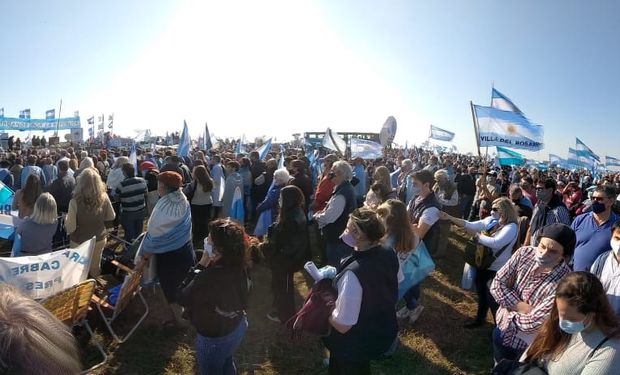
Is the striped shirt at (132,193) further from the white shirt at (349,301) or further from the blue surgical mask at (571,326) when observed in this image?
the blue surgical mask at (571,326)

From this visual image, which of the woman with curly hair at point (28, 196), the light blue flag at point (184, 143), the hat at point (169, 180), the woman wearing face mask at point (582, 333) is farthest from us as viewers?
the light blue flag at point (184, 143)

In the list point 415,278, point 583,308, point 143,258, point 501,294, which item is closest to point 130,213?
point 143,258

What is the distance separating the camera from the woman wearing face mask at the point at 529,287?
291cm

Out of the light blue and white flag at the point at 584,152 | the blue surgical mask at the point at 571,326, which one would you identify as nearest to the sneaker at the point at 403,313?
the blue surgical mask at the point at 571,326

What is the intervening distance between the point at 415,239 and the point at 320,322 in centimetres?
193

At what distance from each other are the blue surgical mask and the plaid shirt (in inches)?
19.2

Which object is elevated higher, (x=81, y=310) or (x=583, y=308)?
(x=583, y=308)

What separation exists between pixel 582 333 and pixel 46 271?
4.36m

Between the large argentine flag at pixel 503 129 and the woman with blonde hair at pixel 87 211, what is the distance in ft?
27.0

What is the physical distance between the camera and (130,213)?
6.98m

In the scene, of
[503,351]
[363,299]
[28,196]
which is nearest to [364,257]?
[363,299]

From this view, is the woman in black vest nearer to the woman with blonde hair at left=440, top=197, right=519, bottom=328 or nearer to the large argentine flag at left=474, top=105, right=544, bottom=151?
the woman with blonde hair at left=440, top=197, right=519, bottom=328

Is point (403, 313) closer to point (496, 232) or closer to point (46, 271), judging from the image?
point (496, 232)

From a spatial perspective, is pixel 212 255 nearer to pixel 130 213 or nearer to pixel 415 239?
pixel 415 239
